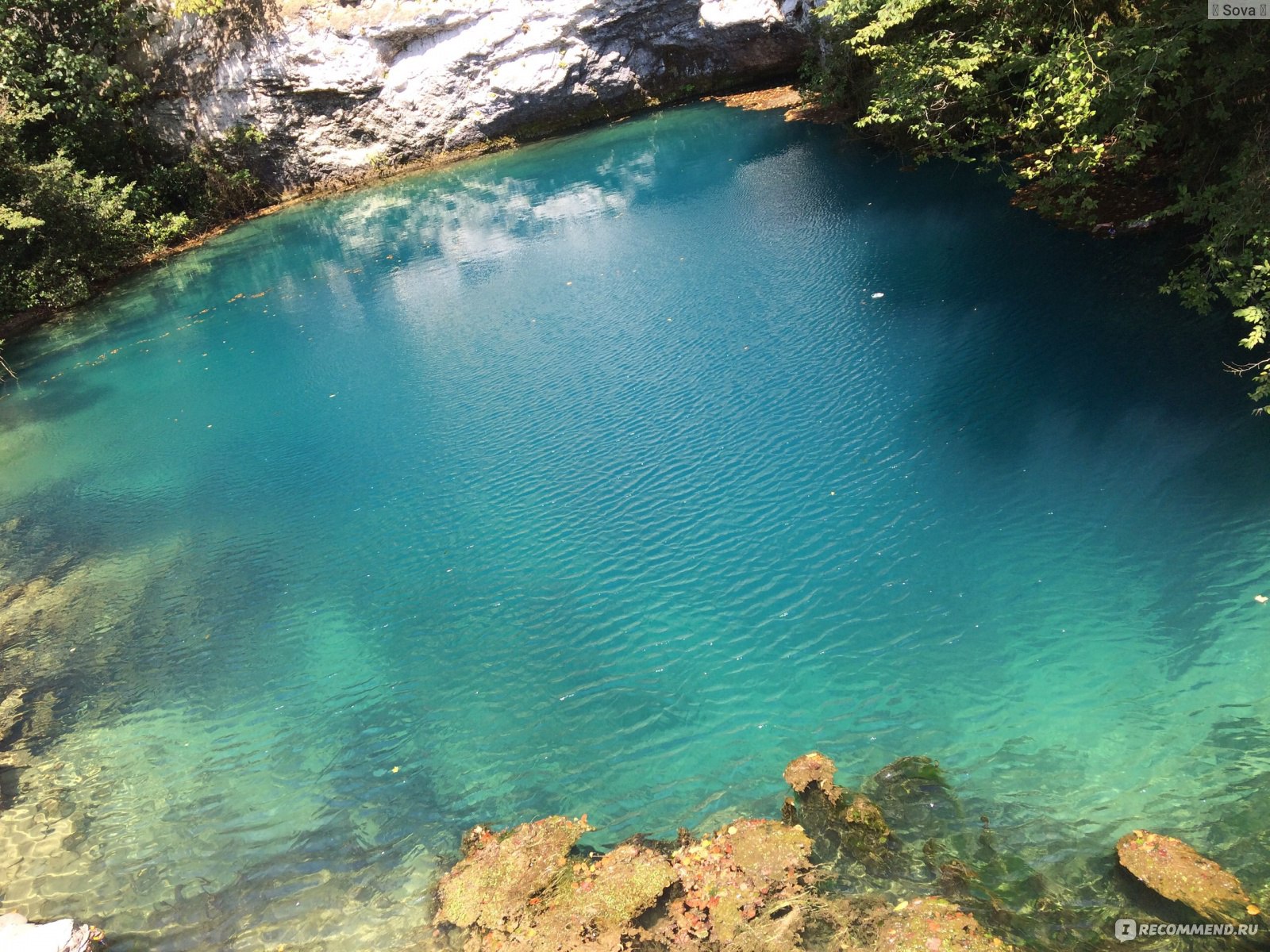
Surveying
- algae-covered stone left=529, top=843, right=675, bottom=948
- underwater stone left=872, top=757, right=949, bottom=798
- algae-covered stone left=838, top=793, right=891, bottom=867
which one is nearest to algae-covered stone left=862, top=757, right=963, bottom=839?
underwater stone left=872, top=757, right=949, bottom=798

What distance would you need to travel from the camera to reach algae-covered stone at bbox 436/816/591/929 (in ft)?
18.9

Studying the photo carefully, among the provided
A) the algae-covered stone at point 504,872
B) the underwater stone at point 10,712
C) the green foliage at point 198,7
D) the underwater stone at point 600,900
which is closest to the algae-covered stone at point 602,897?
the underwater stone at point 600,900

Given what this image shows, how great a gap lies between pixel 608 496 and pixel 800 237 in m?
8.38

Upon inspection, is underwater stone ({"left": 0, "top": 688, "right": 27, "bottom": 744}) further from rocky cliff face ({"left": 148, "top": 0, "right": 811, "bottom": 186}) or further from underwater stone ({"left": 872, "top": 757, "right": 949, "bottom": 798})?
rocky cliff face ({"left": 148, "top": 0, "right": 811, "bottom": 186})

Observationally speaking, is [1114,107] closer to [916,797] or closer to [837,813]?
[916,797]

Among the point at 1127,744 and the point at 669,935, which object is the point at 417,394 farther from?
the point at 1127,744

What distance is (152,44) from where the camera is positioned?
26062 mm

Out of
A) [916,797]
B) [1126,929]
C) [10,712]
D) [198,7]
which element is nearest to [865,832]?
[916,797]

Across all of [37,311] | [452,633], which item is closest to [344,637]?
[452,633]

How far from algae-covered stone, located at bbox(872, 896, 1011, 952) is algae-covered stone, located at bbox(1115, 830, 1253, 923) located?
109cm

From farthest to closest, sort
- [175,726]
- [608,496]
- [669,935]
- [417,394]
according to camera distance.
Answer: [417,394] → [608,496] → [175,726] → [669,935]

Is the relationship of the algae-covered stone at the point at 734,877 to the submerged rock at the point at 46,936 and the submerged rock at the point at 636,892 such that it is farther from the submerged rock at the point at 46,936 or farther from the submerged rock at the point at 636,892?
the submerged rock at the point at 46,936

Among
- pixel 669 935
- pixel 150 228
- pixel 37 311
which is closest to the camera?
pixel 669 935

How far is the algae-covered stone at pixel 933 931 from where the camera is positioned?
4.88m
